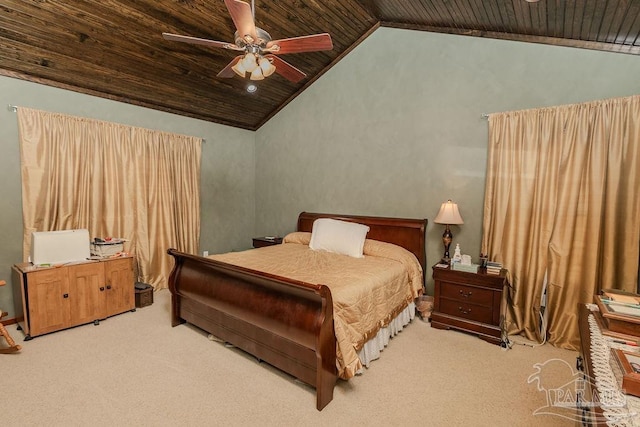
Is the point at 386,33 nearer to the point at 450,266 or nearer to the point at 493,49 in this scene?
the point at 493,49

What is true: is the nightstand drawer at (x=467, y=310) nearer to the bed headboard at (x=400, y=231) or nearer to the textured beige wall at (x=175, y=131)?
the bed headboard at (x=400, y=231)

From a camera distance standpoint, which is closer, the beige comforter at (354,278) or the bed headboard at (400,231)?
the beige comforter at (354,278)

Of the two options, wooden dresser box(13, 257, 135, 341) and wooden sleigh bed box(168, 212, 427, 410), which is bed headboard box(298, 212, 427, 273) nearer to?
wooden sleigh bed box(168, 212, 427, 410)

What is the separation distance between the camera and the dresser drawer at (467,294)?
9.63 feet

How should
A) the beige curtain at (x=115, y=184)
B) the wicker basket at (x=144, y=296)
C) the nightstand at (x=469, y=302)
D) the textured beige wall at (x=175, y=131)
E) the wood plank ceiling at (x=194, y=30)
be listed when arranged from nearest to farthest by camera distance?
the wood plank ceiling at (x=194, y=30)
the nightstand at (x=469, y=302)
the textured beige wall at (x=175, y=131)
the beige curtain at (x=115, y=184)
the wicker basket at (x=144, y=296)

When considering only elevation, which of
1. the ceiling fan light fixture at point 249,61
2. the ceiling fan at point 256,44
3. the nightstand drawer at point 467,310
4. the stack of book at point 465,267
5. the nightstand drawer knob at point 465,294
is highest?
the ceiling fan at point 256,44

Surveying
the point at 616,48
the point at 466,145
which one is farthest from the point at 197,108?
the point at 616,48

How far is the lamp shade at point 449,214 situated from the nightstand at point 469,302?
509 millimetres

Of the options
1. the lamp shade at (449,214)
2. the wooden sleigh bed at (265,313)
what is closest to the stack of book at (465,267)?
the lamp shade at (449,214)

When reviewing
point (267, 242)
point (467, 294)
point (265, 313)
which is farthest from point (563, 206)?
point (267, 242)

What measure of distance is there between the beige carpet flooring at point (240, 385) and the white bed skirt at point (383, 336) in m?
0.07

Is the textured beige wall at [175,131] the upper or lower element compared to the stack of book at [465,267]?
upper

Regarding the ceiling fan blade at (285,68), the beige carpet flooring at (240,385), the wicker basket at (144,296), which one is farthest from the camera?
the wicker basket at (144,296)

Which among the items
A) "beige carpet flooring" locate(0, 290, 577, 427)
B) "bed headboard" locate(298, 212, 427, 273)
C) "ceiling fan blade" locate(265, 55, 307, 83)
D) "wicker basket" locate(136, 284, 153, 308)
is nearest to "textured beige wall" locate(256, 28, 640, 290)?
"bed headboard" locate(298, 212, 427, 273)
